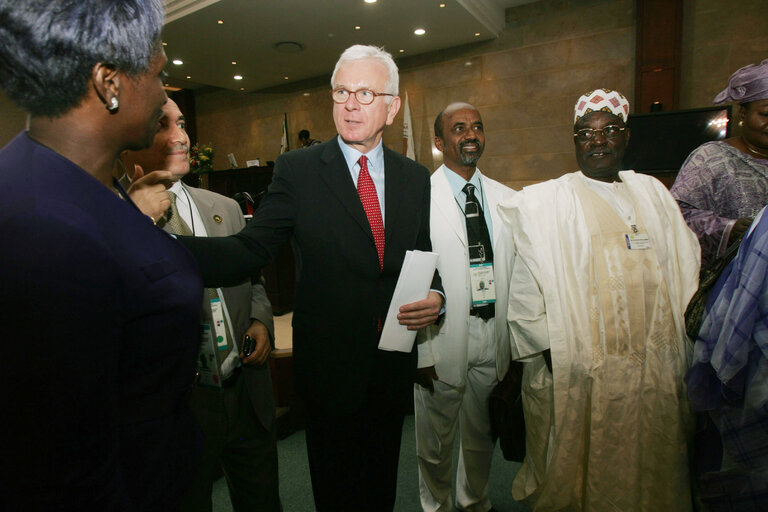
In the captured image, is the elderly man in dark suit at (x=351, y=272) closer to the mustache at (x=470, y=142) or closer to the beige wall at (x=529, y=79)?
the mustache at (x=470, y=142)

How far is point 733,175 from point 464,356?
1.50 meters

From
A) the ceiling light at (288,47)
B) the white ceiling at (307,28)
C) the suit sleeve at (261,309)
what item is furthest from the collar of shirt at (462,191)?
the ceiling light at (288,47)

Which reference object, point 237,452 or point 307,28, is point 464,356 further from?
point 307,28

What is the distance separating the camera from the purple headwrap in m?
1.92

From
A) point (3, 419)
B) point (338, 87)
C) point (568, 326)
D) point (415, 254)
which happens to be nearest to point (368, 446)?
point (415, 254)

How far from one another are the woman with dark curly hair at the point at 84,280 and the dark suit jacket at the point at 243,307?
2.71 ft

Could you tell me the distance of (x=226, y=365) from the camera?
58.4 inches

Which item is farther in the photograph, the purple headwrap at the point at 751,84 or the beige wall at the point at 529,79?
the beige wall at the point at 529,79

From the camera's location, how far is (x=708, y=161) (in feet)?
6.53

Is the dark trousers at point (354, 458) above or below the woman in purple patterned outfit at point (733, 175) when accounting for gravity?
below

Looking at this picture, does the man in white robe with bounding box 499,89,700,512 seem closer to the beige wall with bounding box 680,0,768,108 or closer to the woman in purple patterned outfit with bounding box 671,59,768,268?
the woman in purple patterned outfit with bounding box 671,59,768,268

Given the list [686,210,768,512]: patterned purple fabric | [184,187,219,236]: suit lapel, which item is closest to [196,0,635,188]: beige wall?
[686,210,768,512]: patterned purple fabric

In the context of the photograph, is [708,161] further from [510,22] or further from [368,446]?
[510,22]

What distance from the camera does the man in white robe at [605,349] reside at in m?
1.69
